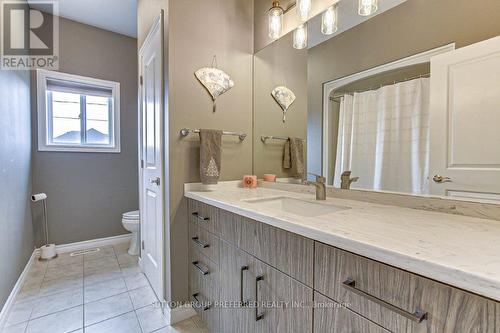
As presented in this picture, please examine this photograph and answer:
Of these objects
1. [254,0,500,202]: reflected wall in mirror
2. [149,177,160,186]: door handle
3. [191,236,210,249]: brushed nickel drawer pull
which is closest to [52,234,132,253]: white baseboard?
[149,177,160,186]: door handle

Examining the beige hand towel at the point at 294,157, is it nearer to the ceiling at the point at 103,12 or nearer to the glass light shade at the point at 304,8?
the glass light shade at the point at 304,8

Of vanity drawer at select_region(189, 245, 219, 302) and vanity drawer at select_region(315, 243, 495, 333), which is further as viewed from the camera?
vanity drawer at select_region(189, 245, 219, 302)

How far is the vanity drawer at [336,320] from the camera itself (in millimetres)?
644

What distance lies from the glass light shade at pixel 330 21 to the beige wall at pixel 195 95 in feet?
2.35

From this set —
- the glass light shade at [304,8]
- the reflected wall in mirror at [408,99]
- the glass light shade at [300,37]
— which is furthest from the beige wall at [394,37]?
the glass light shade at [304,8]

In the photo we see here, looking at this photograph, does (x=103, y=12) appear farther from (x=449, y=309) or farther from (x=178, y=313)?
(x=449, y=309)

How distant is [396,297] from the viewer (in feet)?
1.91

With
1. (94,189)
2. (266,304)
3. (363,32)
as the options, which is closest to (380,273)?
(266,304)

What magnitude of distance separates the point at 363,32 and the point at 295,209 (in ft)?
3.47

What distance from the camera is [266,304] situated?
989 millimetres

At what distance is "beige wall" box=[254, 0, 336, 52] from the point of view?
1.56 meters

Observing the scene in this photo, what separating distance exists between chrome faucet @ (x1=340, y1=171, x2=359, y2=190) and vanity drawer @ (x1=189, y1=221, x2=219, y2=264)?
31.0 inches

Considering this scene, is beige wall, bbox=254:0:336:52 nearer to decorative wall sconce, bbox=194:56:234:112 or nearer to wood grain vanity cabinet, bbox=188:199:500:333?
decorative wall sconce, bbox=194:56:234:112

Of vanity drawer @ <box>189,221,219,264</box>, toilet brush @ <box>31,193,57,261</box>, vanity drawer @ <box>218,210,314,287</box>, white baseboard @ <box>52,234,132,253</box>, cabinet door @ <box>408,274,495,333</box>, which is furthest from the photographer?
white baseboard @ <box>52,234,132,253</box>
